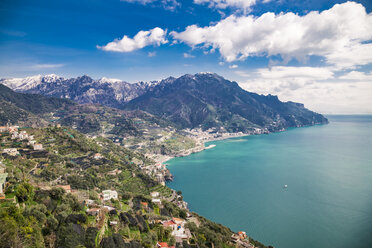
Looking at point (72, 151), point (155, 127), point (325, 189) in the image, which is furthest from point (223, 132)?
point (72, 151)

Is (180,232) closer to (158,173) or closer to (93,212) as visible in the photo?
(93,212)

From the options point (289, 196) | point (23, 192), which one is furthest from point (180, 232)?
point (289, 196)

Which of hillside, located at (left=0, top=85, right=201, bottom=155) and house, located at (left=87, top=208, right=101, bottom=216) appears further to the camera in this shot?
hillside, located at (left=0, top=85, right=201, bottom=155)

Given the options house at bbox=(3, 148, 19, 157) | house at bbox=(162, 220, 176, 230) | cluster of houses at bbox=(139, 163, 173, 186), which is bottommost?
cluster of houses at bbox=(139, 163, 173, 186)

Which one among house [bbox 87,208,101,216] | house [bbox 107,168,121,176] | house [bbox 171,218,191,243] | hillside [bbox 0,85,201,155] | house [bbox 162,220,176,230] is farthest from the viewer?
hillside [bbox 0,85,201,155]

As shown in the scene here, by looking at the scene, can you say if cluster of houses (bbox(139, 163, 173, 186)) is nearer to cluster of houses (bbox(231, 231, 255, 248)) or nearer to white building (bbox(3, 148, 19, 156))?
white building (bbox(3, 148, 19, 156))

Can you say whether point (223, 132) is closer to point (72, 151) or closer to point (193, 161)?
point (193, 161)

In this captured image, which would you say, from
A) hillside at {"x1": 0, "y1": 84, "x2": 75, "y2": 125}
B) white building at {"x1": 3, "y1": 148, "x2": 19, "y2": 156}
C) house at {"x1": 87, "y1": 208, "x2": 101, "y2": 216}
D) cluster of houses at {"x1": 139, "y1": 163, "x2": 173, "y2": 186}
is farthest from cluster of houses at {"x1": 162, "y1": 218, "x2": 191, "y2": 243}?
hillside at {"x1": 0, "y1": 84, "x2": 75, "y2": 125}

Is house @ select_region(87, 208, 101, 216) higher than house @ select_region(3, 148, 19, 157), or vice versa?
house @ select_region(3, 148, 19, 157)
